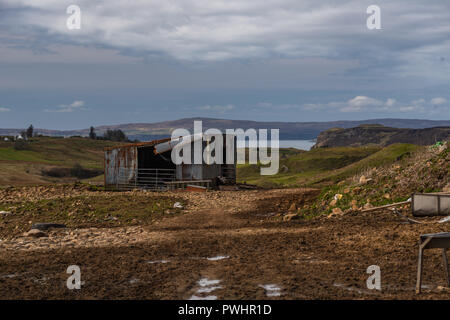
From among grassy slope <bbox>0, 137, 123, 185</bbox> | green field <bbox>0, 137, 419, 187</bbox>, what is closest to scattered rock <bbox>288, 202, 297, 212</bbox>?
green field <bbox>0, 137, 419, 187</bbox>

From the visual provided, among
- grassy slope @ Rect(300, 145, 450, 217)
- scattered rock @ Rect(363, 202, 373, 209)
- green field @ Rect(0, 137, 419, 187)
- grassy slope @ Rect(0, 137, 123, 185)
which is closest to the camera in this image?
scattered rock @ Rect(363, 202, 373, 209)

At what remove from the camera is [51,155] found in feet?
324

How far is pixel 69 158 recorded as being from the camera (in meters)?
100

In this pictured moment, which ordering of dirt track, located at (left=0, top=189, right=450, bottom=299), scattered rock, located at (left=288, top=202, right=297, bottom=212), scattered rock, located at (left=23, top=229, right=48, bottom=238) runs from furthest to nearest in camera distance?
scattered rock, located at (left=288, top=202, right=297, bottom=212) → scattered rock, located at (left=23, top=229, right=48, bottom=238) → dirt track, located at (left=0, top=189, right=450, bottom=299)

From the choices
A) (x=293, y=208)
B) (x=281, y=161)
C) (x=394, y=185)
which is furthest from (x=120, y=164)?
(x=281, y=161)

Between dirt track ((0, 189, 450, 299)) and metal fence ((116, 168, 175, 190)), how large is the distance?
1664 cm

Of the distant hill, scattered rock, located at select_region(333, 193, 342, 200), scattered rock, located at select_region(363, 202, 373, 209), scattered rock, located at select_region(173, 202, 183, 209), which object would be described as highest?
the distant hill

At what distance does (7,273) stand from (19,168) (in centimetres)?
6286

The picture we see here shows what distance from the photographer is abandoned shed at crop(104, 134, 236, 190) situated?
2967cm

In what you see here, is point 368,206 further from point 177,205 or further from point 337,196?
point 177,205

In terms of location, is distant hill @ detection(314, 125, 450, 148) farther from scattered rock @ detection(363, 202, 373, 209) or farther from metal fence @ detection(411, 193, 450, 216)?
metal fence @ detection(411, 193, 450, 216)

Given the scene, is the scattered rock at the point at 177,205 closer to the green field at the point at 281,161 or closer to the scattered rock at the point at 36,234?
the scattered rock at the point at 36,234

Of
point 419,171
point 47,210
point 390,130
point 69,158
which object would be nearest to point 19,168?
point 69,158

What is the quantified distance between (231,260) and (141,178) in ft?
77.0
